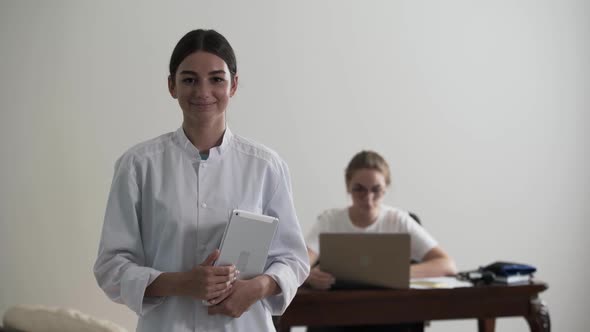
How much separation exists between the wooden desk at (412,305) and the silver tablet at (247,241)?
153cm

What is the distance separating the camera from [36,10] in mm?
3584

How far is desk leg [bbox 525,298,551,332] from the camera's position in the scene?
319cm

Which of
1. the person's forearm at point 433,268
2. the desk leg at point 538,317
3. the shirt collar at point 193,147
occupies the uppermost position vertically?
the shirt collar at point 193,147

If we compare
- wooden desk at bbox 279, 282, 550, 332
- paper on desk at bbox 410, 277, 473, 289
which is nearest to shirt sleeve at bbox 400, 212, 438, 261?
paper on desk at bbox 410, 277, 473, 289

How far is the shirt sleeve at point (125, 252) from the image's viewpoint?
53.3 inches

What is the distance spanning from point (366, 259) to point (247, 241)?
1647mm

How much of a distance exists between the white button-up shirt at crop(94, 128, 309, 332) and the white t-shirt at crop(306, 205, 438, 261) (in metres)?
2.11

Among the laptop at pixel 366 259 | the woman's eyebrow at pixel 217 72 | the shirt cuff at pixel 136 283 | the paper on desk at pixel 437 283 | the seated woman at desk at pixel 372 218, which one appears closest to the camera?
the shirt cuff at pixel 136 283

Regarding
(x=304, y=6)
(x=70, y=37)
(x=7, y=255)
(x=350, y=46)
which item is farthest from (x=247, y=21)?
(x=7, y=255)

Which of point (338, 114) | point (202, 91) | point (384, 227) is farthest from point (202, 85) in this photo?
point (338, 114)

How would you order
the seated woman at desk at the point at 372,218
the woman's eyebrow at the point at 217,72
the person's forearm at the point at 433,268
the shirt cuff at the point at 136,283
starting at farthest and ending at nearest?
the seated woman at desk at the point at 372,218 < the person's forearm at the point at 433,268 < the woman's eyebrow at the point at 217,72 < the shirt cuff at the point at 136,283

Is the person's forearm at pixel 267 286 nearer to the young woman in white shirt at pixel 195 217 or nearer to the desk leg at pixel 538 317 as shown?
the young woman in white shirt at pixel 195 217

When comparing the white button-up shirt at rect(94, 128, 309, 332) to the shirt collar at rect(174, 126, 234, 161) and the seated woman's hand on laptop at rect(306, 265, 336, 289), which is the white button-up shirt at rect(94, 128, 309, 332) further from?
the seated woman's hand on laptop at rect(306, 265, 336, 289)

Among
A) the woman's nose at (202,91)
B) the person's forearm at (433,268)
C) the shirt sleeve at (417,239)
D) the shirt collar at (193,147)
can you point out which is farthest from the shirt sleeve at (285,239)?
the shirt sleeve at (417,239)
